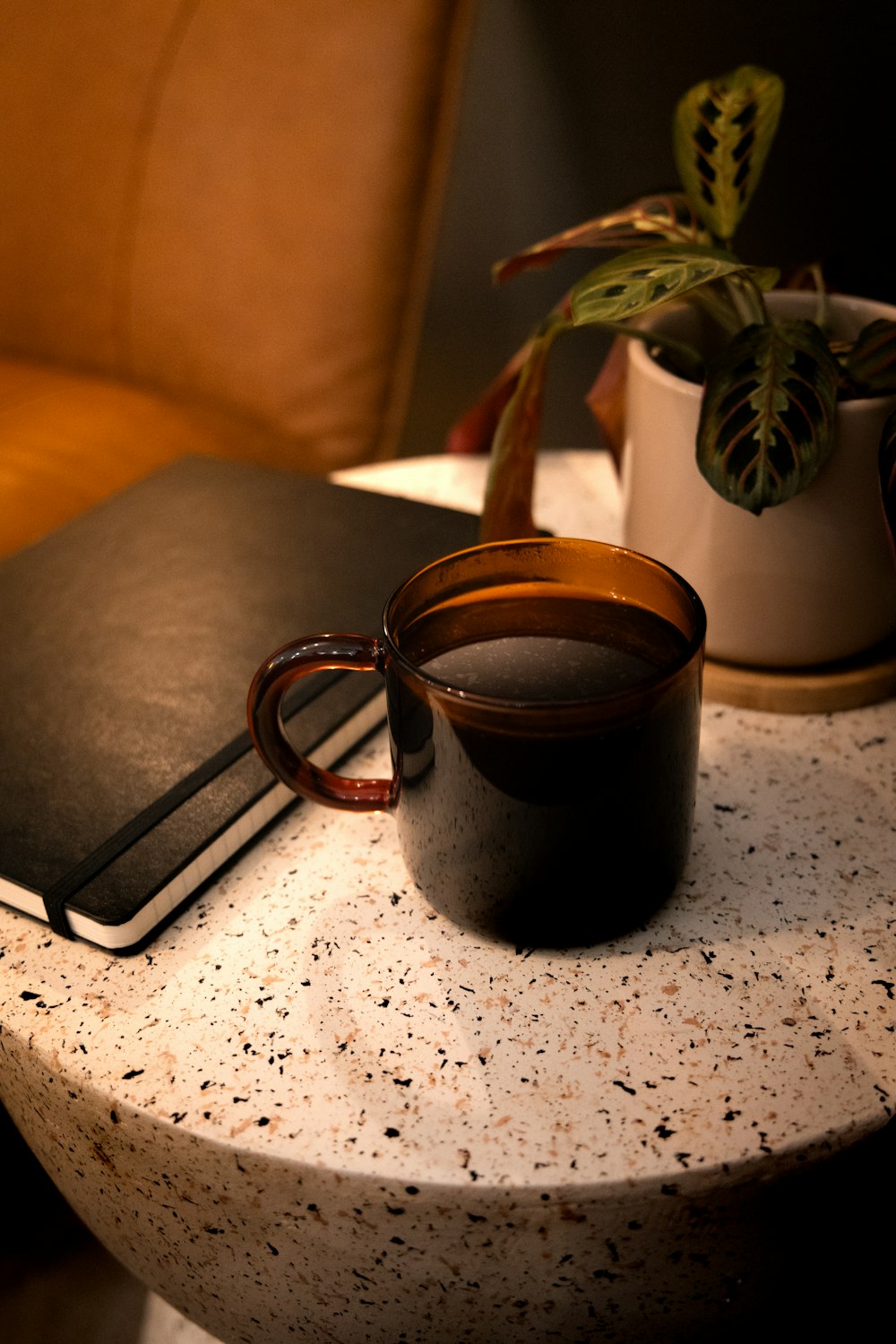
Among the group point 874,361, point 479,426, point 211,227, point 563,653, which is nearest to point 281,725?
point 563,653

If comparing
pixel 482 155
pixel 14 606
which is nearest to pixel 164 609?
pixel 14 606

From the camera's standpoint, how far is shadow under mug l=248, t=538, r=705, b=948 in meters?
0.44

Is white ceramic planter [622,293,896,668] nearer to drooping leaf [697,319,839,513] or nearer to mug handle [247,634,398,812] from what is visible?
drooping leaf [697,319,839,513]

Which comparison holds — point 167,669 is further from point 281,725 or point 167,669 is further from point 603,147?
point 603,147

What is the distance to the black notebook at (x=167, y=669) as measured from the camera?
0.54m

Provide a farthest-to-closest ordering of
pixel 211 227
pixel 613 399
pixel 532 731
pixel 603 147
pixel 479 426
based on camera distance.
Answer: pixel 603 147 < pixel 211 227 < pixel 479 426 < pixel 613 399 < pixel 532 731

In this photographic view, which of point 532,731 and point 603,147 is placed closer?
point 532,731

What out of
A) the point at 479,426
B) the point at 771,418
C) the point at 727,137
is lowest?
the point at 479,426

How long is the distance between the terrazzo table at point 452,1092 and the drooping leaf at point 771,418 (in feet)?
0.61

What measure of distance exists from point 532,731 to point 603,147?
1276 mm

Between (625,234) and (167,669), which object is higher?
(625,234)

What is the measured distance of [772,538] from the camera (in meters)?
0.60

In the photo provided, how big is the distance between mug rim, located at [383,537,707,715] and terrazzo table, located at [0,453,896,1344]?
0.08 meters

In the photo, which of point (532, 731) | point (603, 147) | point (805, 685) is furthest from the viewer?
point (603, 147)
